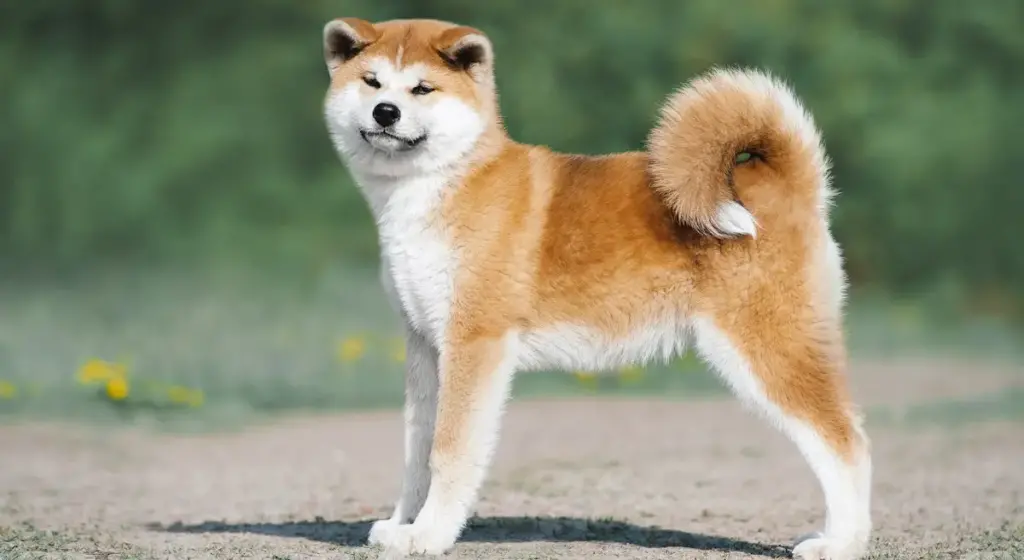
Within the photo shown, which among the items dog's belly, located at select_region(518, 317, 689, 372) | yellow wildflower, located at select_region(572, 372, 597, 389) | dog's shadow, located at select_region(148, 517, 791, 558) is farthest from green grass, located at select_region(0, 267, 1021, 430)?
dog's belly, located at select_region(518, 317, 689, 372)

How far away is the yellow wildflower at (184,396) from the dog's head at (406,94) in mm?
4923

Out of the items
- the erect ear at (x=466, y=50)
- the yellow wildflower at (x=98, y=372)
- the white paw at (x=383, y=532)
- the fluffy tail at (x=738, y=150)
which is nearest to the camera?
the fluffy tail at (x=738, y=150)

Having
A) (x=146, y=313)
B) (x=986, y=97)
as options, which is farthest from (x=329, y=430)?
(x=986, y=97)

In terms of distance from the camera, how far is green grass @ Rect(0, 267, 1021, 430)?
1006cm

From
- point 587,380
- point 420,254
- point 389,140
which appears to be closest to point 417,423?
point 420,254

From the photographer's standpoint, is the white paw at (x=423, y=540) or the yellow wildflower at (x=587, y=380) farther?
the yellow wildflower at (x=587, y=380)

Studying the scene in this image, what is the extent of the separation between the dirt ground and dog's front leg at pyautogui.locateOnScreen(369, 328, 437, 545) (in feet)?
0.88

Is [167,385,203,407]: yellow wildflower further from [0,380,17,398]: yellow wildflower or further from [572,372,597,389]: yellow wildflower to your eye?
[572,372,597,389]: yellow wildflower

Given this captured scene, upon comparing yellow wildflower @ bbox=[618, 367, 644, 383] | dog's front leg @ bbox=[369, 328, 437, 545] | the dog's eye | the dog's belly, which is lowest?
dog's front leg @ bbox=[369, 328, 437, 545]

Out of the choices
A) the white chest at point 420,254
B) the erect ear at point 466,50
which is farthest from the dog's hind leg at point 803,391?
the erect ear at point 466,50

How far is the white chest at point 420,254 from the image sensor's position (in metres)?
5.44

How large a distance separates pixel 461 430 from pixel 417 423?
1.75 feet

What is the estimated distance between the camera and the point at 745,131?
540 cm

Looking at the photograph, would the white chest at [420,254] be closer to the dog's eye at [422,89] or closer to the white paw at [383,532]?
the dog's eye at [422,89]
